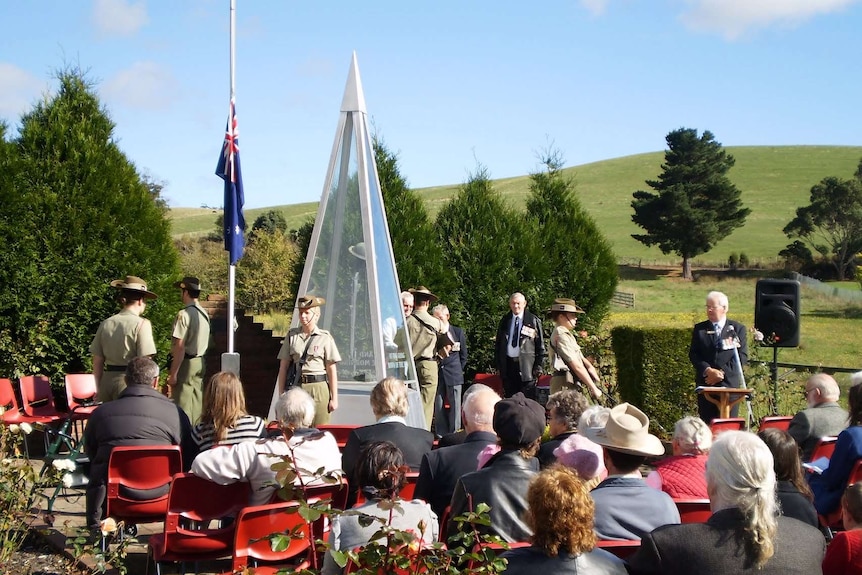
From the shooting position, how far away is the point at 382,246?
A: 857 cm

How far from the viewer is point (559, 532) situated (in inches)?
112

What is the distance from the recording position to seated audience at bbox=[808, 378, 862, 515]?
4723 mm

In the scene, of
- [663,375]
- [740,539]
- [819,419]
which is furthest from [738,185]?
[740,539]

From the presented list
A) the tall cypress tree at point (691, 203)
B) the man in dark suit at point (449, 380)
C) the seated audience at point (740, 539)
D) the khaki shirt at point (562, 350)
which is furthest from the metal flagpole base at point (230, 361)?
the tall cypress tree at point (691, 203)

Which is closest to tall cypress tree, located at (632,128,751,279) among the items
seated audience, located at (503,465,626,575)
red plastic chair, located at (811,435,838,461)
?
red plastic chair, located at (811,435,838,461)

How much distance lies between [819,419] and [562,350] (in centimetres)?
335

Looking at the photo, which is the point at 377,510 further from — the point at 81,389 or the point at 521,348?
the point at 521,348

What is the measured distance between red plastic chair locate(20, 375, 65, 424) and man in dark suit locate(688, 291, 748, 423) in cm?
602

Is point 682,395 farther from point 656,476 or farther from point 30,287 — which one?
point 30,287

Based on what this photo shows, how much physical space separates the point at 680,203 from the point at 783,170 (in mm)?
34102

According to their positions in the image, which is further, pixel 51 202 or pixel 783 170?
pixel 783 170

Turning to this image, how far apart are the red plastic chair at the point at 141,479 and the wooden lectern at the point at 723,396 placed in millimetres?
4469

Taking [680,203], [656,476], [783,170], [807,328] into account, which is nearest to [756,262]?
[680,203]

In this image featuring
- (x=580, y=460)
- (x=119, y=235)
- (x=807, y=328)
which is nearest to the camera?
(x=580, y=460)
